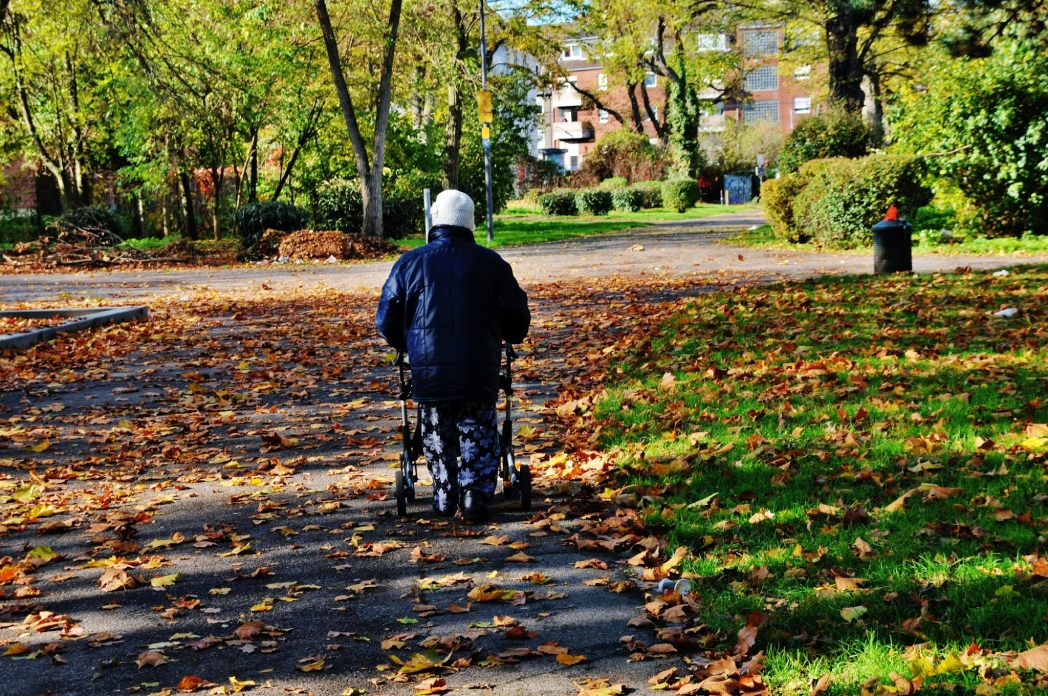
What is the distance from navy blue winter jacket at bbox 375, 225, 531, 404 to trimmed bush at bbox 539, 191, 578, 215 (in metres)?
47.4

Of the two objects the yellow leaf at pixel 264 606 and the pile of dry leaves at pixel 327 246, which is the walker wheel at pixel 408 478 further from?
the pile of dry leaves at pixel 327 246

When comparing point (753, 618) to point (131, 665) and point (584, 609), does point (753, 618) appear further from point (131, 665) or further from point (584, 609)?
point (131, 665)

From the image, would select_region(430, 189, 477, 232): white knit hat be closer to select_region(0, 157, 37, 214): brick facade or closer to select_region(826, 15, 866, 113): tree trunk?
select_region(826, 15, 866, 113): tree trunk

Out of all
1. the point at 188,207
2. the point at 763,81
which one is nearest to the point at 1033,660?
the point at 188,207

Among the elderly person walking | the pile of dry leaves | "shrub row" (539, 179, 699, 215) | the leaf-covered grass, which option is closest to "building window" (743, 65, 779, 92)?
"shrub row" (539, 179, 699, 215)

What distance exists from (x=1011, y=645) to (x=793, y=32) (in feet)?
134

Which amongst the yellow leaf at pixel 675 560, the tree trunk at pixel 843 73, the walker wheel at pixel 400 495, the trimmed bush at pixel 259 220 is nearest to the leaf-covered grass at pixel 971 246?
the tree trunk at pixel 843 73

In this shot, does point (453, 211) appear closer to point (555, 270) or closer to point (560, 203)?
point (555, 270)

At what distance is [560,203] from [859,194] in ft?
105

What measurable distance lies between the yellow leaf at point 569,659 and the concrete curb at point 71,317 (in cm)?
1150

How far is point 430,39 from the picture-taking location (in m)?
32.4

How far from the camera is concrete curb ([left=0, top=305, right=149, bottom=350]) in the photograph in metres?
14.1

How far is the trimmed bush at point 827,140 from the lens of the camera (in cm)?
2823

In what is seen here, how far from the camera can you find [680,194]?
5259cm
